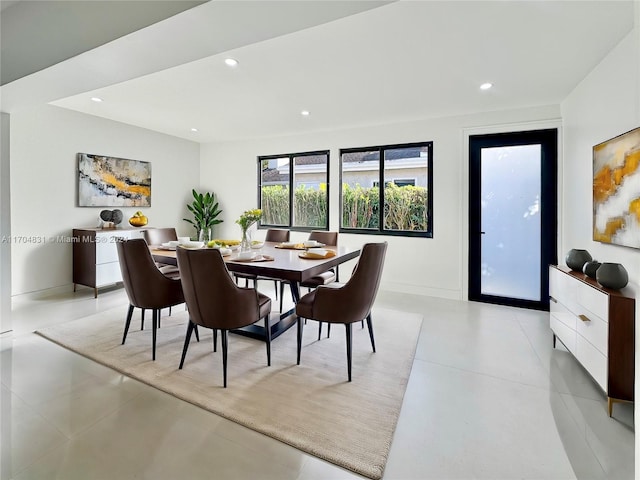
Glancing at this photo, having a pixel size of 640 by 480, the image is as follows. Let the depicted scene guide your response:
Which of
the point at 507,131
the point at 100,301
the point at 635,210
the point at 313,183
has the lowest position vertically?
the point at 100,301

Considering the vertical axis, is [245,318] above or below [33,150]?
below

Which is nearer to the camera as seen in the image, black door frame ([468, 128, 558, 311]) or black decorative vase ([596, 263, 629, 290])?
black decorative vase ([596, 263, 629, 290])

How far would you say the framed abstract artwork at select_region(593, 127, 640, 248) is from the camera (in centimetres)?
212

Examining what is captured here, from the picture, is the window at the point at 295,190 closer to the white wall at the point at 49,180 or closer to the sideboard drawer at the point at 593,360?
the white wall at the point at 49,180

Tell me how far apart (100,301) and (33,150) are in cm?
211

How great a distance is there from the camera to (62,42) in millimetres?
1941

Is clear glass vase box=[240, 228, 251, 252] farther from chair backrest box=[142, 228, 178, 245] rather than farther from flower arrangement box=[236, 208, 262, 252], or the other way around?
chair backrest box=[142, 228, 178, 245]

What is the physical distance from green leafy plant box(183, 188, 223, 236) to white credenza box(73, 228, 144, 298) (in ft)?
5.31

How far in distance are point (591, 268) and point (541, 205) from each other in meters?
1.77

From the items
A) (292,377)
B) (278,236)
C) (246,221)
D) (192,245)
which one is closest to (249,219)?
(246,221)

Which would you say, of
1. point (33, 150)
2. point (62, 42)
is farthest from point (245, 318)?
point (33, 150)

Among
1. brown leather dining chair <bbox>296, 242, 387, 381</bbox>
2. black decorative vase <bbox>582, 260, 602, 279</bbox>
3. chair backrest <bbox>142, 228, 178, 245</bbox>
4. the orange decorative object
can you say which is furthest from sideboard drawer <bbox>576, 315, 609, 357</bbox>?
the orange decorative object

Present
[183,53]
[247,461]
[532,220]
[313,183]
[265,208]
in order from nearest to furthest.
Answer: [247,461], [183,53], [532,220], [313,183], [265,208]

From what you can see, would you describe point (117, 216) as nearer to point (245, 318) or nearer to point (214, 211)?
point (214, 211)
